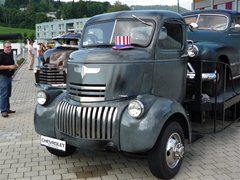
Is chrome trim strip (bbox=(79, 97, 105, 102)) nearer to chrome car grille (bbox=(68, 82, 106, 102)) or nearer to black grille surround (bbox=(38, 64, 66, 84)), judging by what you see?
chrome car grille (bbox=(68, 82, 106, 102))

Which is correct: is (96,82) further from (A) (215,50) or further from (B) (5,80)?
(B) (5,80)

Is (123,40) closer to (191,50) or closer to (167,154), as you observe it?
(191,50)

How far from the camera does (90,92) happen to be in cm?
484

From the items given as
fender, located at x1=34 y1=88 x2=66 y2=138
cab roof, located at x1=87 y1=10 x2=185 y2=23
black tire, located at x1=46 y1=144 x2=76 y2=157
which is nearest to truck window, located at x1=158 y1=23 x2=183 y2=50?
cab roof, located at x1=87 y1=10 x2=185 y2=23

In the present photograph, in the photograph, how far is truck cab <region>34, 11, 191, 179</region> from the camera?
178 inches

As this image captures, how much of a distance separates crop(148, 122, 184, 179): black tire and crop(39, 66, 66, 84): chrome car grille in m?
7.20

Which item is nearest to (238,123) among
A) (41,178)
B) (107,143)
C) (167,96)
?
(167,96)

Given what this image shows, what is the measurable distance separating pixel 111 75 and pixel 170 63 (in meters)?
1.05

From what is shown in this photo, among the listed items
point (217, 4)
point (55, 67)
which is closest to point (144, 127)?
point (55, 67)

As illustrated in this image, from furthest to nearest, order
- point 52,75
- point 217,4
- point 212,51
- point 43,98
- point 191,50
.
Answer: point 217,4, point 52,75, point 212,51, point 191,50, point 43,98

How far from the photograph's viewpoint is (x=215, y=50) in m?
6.37

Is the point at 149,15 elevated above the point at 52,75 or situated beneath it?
elevated above

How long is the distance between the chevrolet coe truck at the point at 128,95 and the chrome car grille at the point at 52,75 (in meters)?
6.17

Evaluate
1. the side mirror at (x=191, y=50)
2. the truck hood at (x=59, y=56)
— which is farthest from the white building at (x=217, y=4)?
the side mirror at (x=191, y=50)
